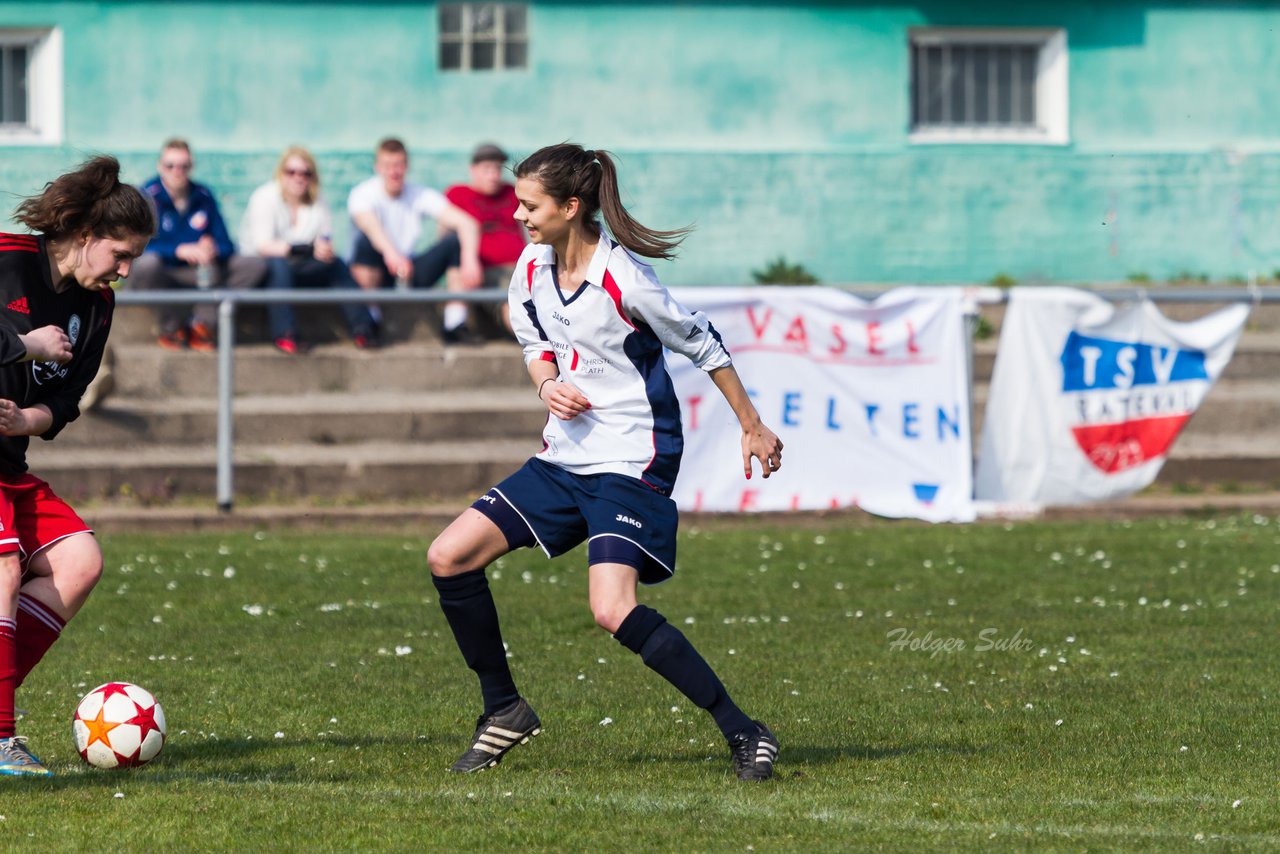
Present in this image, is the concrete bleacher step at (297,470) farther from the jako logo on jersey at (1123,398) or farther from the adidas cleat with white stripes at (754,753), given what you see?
the adidas cleat with white stripes at (754,753)

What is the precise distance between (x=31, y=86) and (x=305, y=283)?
540 centimetres

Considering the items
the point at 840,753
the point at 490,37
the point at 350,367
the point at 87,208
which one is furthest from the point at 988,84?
the point at 87,208

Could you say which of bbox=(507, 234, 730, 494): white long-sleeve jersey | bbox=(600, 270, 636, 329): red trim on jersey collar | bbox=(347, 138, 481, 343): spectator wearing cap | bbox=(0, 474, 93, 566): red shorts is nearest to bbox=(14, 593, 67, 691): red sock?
bbox=(0, 474, 93, 566): red shorts

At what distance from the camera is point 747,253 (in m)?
19.3

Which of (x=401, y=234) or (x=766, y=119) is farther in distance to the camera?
(x=766, y=119)

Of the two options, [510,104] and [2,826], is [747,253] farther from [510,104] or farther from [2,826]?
[2,826]

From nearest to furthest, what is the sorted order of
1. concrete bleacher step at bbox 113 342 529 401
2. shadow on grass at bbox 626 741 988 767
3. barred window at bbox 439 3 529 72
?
shadow on grass at bbox 626 741 988 767 < concrete bleacher step at bbox 113 342 529 401 < barred window at bbox 439 3 529 72

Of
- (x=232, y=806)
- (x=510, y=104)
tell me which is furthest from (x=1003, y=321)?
(x=232, y=806)

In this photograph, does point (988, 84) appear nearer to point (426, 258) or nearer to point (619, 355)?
point (426, 258)

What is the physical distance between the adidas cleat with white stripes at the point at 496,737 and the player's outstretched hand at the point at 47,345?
1.83 m

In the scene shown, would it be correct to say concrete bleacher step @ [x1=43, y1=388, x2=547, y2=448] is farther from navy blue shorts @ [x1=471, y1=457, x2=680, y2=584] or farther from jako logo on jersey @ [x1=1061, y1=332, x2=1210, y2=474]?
navy blue shorts @ [x1=471, y1=457, x2=680, y2=584]

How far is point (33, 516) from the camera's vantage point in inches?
252

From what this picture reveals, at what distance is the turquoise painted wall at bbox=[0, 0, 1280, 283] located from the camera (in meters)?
18.6

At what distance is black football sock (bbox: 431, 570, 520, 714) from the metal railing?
756 centimetres
